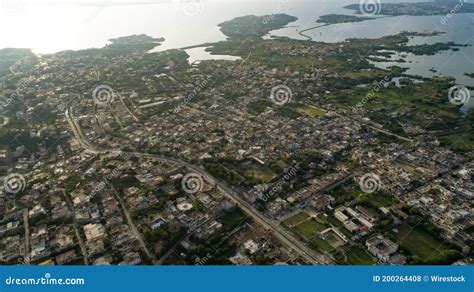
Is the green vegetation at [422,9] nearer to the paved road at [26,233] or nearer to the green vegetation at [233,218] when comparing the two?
the green vegetation at [233,218]

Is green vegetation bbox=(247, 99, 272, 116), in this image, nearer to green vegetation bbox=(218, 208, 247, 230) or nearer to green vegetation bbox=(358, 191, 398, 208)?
green vegetation bbox=(358, 191, 398, 208)

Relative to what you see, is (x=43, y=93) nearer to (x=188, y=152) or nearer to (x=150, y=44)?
(x=188, y=152)
